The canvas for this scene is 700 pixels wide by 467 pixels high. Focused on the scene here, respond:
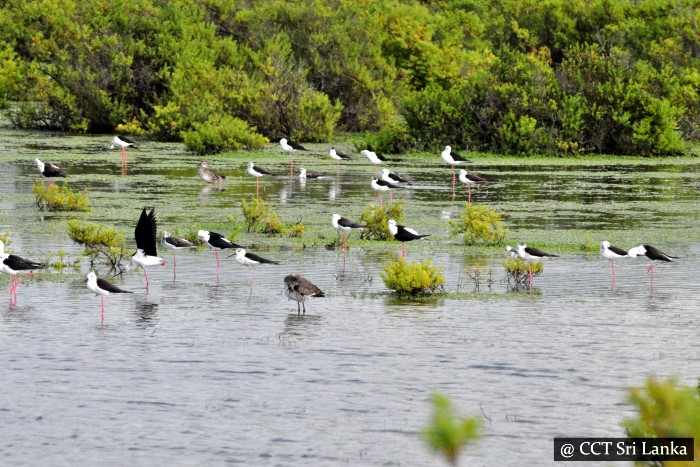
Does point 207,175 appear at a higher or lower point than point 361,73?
lower

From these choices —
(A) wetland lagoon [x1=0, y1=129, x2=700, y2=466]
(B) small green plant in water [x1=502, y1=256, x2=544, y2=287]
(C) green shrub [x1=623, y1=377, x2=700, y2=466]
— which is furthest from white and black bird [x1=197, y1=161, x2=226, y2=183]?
(C) green shrub [x1=623, y1=377, x2=700, y2=466]

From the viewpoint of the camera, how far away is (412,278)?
590 inches

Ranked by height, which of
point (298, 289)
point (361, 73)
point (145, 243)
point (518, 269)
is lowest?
point (518, 269)

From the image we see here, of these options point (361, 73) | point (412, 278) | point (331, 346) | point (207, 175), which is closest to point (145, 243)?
point (412, 278)

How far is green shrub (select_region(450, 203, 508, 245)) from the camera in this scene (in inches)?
742

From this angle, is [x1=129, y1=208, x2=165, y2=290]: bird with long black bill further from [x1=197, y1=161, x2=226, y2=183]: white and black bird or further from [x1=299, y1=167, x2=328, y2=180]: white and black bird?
[x1=299, y1=167, x2=328, y2=180]: white and black bird

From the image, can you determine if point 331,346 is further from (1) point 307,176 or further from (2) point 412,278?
(1) point 307,176

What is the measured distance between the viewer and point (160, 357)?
1195cm

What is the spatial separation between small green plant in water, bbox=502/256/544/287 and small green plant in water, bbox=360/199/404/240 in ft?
12.5

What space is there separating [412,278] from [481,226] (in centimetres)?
407

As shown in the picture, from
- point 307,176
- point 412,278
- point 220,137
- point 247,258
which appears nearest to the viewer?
point 412,278

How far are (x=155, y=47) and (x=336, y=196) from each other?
64.7 feet

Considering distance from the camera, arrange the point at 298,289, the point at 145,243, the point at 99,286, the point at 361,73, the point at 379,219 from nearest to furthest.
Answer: the point at 99,286 < the point at 298,289 < the point at 145,243 < the point at 379,219 < the point at 361,73

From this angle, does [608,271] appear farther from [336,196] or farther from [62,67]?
[62,67]
